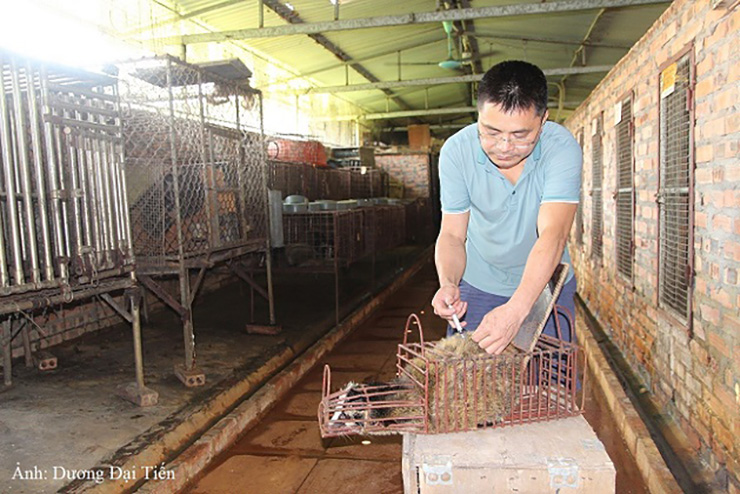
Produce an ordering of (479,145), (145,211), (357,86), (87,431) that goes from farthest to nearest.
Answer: (357,86) < (145,211) < (87,431) < (479,145)

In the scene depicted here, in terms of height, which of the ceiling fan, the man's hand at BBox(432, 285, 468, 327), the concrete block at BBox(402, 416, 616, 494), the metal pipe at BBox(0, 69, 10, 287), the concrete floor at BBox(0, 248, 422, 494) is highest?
the ceiling fan

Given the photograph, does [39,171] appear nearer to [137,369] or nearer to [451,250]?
[137,369]

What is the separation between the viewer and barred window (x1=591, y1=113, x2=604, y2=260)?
7793 mm

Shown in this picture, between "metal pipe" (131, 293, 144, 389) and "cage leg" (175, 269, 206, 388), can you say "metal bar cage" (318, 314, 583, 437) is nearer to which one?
"metal pipe" (131, 293, 144, 389)

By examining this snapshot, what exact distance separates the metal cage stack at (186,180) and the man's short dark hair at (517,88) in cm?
350

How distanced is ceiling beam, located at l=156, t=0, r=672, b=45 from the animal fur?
6563mm

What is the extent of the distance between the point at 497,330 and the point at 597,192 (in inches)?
277

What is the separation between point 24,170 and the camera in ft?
11.5

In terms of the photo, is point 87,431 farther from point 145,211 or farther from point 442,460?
point 442,460

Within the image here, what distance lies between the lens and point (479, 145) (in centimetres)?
244

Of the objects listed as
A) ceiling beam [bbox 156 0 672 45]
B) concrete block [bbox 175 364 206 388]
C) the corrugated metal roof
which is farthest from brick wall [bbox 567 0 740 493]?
concrete block [bbox 175 364 206 388]

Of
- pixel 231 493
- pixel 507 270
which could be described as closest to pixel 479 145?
pixel 507 270

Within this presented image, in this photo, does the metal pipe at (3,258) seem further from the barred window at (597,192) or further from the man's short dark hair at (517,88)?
the barred window at (597,192)

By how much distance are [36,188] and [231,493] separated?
7.82 feet
